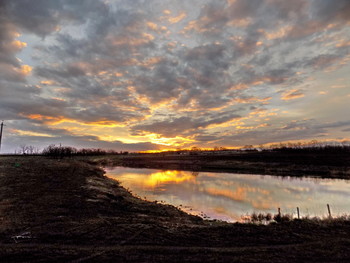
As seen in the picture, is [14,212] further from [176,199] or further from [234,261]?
[176,199]

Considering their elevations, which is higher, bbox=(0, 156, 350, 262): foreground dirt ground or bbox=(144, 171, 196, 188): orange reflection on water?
bbox=(0, 156, 350, 262): foreground dirt ground

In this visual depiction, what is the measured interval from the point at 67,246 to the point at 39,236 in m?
2.27

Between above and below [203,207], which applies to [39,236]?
above

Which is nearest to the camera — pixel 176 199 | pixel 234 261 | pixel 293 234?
pixel 234 261

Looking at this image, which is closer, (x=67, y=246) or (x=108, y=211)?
(x=67, y=246)

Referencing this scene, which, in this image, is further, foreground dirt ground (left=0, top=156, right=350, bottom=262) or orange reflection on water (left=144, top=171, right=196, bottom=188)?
orange reflection on water (left=144, top=171, right=196, bottom=188)

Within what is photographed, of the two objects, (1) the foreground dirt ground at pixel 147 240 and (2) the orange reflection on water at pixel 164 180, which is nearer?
(1) the foreground dirt ground at pixel 147 240

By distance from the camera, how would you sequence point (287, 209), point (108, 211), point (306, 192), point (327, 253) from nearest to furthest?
point (327, 253) → point (108, 211) → point (287, 209) → point (306, 192)

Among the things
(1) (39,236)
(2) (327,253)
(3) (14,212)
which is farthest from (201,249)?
(3) (14,212)

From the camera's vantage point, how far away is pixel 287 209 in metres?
22.9

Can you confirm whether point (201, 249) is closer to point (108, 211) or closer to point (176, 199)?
point (108, 211)

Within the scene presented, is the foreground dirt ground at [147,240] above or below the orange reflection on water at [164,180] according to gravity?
above

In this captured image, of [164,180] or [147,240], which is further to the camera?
[164,180]

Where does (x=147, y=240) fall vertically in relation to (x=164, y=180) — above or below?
above
